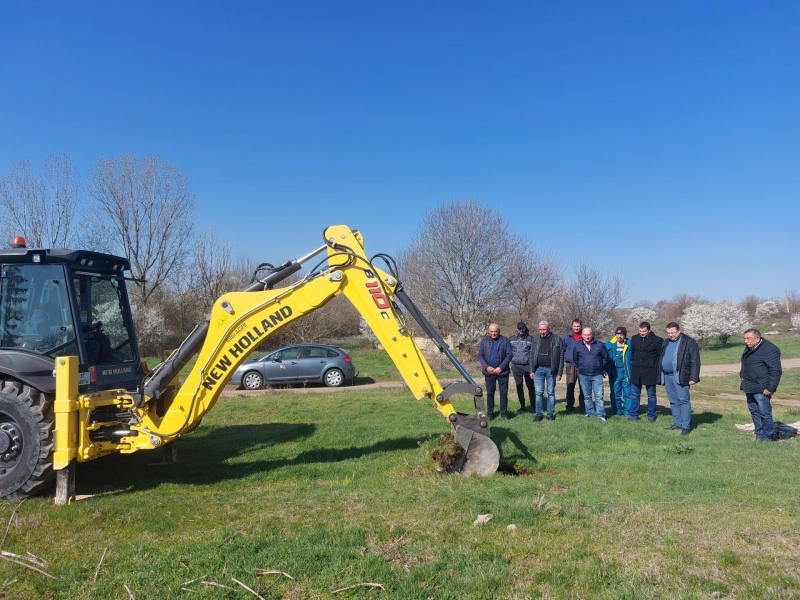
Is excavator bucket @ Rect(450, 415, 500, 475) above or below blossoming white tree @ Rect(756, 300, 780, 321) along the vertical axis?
below

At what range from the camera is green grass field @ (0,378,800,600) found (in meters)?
4.08

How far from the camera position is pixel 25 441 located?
6.42m

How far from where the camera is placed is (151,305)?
33375mm

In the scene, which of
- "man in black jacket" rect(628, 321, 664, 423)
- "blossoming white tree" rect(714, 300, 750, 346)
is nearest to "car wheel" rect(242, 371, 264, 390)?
"man in black jacket" rect(628, 321, 664, 423)

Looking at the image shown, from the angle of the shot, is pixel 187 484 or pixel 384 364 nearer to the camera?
pixel 187 484

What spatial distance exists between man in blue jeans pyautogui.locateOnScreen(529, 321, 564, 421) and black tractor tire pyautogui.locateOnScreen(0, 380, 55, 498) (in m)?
8.13

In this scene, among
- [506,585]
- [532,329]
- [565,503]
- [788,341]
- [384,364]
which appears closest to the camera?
[506,585]

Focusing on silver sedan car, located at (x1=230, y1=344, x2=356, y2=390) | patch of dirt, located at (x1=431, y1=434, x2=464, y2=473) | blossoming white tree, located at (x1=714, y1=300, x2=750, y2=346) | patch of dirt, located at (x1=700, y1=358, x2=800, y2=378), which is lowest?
patch of dirt, located at (x1=700, y1=358, x2=800, y2=378)

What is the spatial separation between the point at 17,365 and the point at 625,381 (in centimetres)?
1103

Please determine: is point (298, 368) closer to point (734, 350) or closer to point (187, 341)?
point (187, 341)

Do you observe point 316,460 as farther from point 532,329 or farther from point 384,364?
A: point 532,329

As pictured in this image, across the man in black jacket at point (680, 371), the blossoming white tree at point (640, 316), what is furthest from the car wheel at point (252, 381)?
the blossoming white tree at point (640, 316)

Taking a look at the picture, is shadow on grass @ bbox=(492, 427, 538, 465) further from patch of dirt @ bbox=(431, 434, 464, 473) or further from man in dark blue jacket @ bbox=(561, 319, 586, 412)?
man in dark blue jacket @ bbox=(561, 319, 586, 412)

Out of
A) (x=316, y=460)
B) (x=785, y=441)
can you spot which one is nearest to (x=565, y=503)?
(x=316, y=460)
